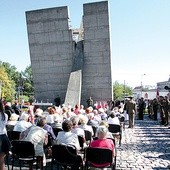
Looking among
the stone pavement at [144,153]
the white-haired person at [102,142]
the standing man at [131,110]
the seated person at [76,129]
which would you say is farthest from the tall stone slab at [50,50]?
the white-haired person at [102,142]

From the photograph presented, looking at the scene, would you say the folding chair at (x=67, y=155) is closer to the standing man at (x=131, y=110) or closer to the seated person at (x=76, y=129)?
the seated person at (x=76, y=129)

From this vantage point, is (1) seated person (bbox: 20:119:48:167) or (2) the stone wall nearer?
(1) seated person (bbox: 20:119:48:167)

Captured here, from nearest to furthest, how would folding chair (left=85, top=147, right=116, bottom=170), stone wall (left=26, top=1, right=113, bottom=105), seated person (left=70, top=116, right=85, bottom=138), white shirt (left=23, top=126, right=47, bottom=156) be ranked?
folding chair (left=85, top=147, right=116, bottom=170)
white shirt (left=23, top=126, right=47, bottom=156)
seated person (left=70, top=116, right=85, bottom=138)
stone wall (left=26, top=1, right=113, bottom=105)

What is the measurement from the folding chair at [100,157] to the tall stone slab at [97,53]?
20.6 metres

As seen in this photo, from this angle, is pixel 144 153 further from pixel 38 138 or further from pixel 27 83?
pixel 27 83

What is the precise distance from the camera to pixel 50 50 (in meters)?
27.0

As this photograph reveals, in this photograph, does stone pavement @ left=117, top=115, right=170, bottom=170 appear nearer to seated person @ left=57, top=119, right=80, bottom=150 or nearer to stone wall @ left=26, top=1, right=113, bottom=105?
seated person @ left=57, top=119, right=80, bottom=150

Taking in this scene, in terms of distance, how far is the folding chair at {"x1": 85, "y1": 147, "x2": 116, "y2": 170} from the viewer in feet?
18.1

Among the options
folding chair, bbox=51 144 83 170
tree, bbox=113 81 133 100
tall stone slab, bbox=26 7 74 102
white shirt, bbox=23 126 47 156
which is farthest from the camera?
tree, bbox=113 81 133 100

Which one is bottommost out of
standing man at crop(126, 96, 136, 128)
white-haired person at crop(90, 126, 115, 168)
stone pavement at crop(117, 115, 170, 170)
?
stone pavement at crop(117, 115, 170, 170)

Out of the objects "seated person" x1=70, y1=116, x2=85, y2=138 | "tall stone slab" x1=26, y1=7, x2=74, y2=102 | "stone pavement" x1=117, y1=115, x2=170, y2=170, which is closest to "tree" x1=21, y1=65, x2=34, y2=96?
"tall stone slab" x1=26, y1=7, x2=74, y2=102

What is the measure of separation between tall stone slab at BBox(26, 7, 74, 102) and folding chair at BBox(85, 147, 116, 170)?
2136 centimetres

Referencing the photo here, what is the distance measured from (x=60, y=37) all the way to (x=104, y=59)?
4459 millimetres

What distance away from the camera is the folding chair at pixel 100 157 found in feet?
18.1
